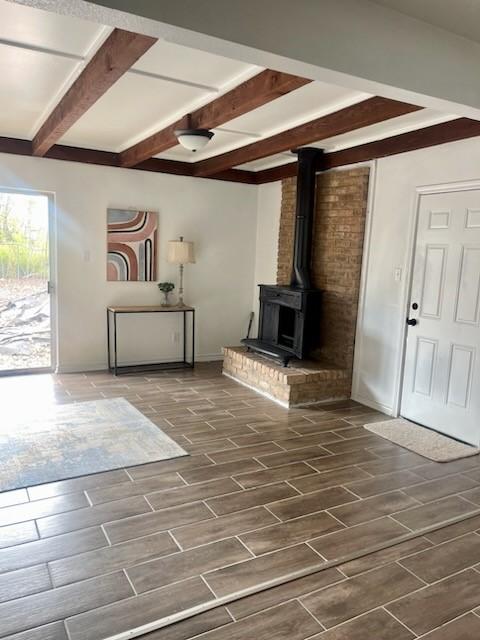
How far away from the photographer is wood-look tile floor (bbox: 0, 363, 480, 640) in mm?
1929

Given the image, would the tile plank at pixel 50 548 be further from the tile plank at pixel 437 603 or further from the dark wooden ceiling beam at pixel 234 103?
the dark wooden ceiling beam at pixel 234 103

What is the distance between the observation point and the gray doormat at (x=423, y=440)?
359 centimetres

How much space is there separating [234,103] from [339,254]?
2.20 meters

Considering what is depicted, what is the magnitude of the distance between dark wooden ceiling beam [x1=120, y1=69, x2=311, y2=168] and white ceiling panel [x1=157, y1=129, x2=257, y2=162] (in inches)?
19.0

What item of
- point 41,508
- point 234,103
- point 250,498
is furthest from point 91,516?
point 234,103

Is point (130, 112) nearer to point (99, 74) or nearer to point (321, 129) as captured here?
point (99, 74)

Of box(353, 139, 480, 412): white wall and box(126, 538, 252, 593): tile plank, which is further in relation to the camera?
box(353, 139, 480, 412): white wall

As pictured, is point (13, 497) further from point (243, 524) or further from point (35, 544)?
point (243, 524)

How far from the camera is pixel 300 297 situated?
4879 mm

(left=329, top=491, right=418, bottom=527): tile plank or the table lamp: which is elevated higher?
the table lamp

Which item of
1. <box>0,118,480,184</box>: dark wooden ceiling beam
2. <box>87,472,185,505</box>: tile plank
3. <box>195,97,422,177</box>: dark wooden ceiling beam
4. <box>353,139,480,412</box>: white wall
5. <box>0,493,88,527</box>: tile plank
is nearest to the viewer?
<box>0,493,88,527</box>: tile plank

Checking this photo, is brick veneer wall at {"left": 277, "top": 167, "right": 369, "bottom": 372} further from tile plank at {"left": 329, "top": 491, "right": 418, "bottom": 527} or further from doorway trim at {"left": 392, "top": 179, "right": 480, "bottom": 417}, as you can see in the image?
tile plank at {"left": 329, "top": 491, "right": 418, "bottom": 527}

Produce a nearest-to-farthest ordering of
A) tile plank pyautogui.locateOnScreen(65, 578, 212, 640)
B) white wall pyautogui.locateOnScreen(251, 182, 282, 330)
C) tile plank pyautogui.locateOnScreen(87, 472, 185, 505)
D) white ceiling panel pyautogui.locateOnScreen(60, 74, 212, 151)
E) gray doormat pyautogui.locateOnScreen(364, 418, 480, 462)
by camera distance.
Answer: tile plank pyautogui.locateOnScreen(65, 578, 212, 640) < tile plank pyautogui.locateOnScreen(87, 472, 185, 505) < white ceiling panel pyautogui.locateOnScreen(60, 74, 212, 151) < gray doormat pyautogui.locateOnScreen(364, 418, 480, 462) < white wall pyautogui.locateOnScreen(251, 182, 282, 330)

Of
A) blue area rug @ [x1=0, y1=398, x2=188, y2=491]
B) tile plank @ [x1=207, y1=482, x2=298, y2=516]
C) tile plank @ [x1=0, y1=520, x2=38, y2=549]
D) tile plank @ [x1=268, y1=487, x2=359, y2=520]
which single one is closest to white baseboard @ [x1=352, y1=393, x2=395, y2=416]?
tile plank @ [x1=268, y1=487, x2=359, y2=520]
